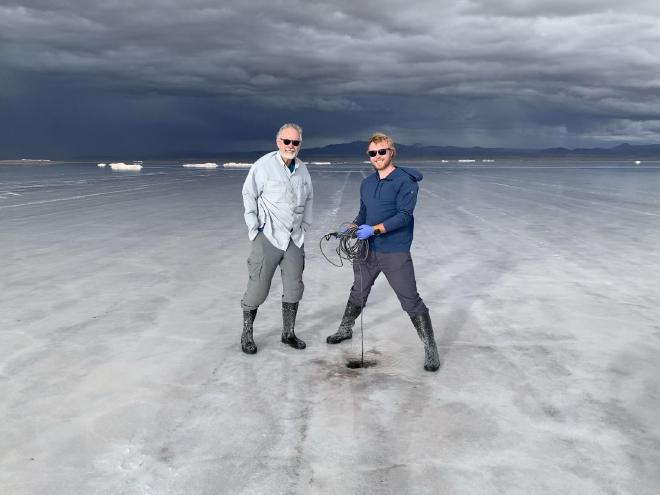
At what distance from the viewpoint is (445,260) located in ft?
32.9

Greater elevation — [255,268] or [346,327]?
[255,268]

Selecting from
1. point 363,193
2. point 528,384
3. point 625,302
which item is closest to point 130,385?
point 363,193

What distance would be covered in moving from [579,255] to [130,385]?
815cm

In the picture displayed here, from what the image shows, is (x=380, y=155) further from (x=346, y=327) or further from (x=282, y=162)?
(x=346, y=327)

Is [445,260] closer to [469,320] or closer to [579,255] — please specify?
[579,255]

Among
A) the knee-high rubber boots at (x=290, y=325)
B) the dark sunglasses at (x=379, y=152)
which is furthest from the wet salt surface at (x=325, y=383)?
the dark sunglasses at (x=379, y=152)

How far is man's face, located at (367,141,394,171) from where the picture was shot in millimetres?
4784

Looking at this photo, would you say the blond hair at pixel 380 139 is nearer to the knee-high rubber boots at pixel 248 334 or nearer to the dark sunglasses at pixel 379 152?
the dark sunglasses at pixel 379 152

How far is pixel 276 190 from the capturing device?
5.19m

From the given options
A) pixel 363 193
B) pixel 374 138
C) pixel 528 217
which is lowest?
pixel 528 217

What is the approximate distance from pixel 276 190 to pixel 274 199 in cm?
8

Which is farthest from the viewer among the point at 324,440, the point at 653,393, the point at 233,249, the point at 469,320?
the point at 233,249

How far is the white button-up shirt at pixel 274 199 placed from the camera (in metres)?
5.18

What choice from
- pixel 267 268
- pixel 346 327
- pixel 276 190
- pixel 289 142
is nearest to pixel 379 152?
pixel 289 142
